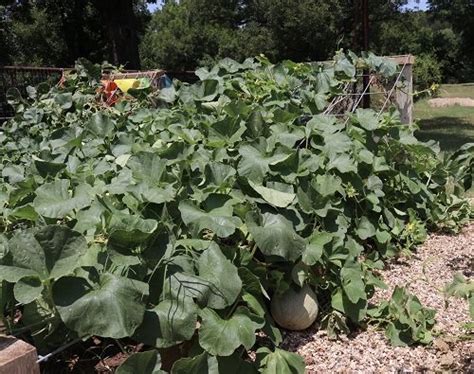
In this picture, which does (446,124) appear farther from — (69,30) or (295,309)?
(69,30)

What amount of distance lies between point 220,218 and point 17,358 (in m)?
0.93

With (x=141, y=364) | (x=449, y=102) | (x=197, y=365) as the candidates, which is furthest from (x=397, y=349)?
(x=449, y=102)

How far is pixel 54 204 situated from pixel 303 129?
1.51 m

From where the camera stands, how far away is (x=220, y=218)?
207 centimetres

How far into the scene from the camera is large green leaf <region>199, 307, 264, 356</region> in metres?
1.81

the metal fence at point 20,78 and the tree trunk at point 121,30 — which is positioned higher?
the tree trunk at point 121,30

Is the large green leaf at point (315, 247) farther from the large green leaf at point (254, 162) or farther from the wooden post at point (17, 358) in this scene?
the wooden post at point (17, 358)

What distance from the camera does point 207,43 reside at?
116 ft

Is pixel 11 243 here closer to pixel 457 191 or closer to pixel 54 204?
pixel 54 204

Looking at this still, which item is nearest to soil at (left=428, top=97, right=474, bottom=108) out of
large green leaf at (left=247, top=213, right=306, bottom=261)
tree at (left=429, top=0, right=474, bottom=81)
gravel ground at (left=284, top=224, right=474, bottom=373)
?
tree at (left=429, top=0, right=474, bottom=81)

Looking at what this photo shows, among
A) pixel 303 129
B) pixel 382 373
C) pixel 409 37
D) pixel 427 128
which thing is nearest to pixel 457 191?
pixel 303 129

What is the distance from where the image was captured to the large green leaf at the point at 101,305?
5.08 ft

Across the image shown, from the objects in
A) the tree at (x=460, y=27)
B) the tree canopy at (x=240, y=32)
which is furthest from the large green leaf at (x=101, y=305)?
the tree at (x=460, y=27)

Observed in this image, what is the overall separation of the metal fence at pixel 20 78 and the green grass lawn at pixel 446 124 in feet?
16.6
